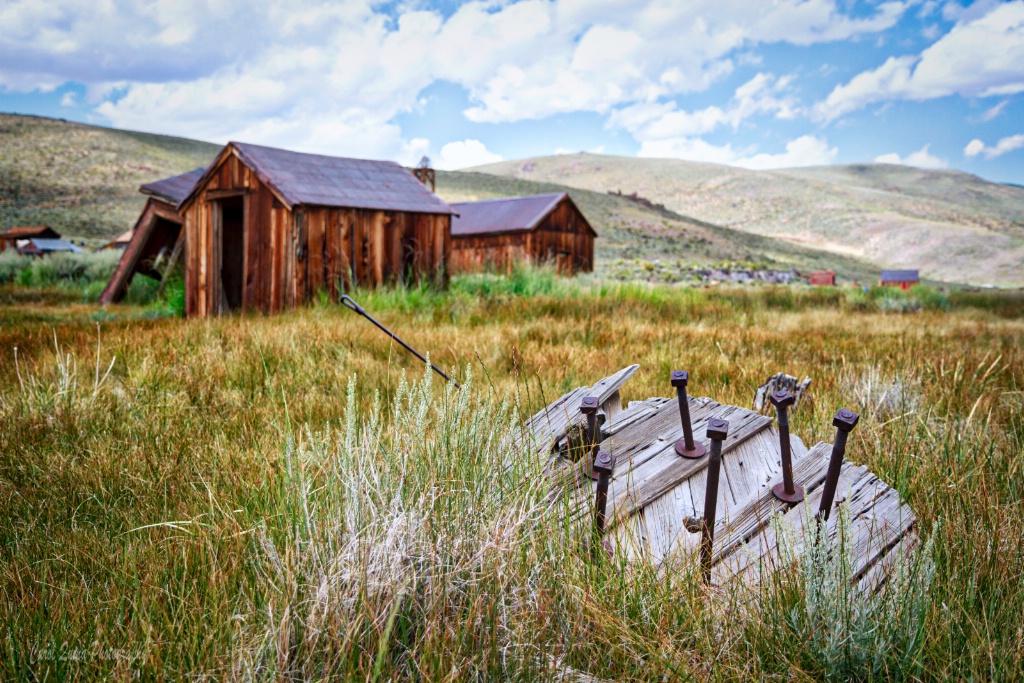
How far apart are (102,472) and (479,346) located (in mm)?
3474

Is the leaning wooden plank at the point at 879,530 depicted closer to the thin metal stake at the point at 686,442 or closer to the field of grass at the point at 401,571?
the field of grass at the point at 401,571

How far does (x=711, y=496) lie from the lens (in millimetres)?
1840

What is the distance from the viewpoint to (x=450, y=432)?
193cm

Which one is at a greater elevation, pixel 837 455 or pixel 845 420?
pixel 845 420

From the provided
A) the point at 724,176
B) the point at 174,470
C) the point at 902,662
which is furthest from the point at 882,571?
the point at 724,176

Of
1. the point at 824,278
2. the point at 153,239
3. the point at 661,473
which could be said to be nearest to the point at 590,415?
the point at 661,473

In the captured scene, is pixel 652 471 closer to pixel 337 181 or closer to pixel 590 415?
pixel 590 415

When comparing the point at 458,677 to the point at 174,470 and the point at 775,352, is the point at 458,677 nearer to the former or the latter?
the point at 174,470

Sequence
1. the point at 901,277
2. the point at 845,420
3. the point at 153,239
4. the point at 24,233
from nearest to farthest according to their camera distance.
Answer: the point at 845,420 < the point at 153,239 < the point at 901,277 < the point at 24,233

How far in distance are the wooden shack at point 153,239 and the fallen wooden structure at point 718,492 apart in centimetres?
1285

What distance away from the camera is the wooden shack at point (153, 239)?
1333cm

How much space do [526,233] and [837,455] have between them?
79.0 ft

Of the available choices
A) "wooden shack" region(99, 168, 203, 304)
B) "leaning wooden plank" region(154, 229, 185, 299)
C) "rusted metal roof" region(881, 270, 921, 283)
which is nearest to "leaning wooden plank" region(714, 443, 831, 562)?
"leaning wooden plank" region(154, 229, 185, 299)

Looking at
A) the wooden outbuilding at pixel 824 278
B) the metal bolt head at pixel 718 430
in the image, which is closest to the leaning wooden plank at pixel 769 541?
the metal bolt head at pixel 718 430
